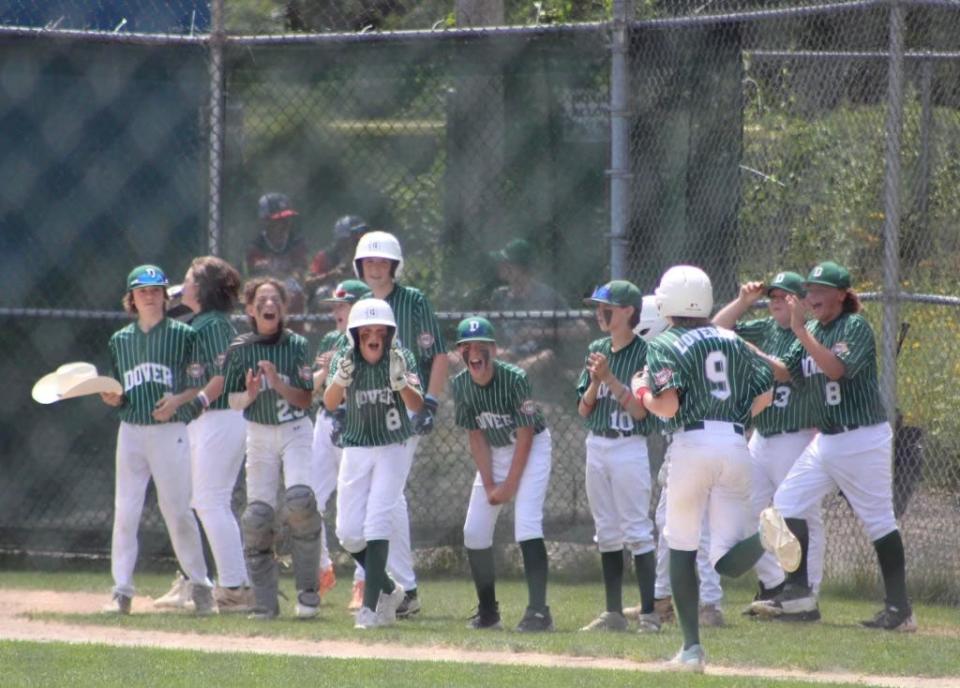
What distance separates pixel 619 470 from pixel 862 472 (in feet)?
3.70

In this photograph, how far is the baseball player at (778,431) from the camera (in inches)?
293

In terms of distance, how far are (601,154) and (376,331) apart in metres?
2.15

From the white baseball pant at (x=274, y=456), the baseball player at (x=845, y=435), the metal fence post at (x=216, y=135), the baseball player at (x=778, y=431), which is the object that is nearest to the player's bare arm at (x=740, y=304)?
the baseball player at (x=778, y=431)

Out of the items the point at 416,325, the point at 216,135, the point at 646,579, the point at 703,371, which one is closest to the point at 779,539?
the point at 703,371

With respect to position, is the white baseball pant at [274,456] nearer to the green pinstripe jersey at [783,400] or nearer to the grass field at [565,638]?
the grass field at [565,638]

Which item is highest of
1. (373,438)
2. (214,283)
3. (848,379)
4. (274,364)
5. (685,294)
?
(214,283)

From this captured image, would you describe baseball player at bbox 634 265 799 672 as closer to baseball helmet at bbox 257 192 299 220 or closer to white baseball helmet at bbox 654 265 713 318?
white baseball helmet at bbox 654 265 713 318

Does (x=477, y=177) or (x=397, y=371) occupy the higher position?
(x=477, y=177)

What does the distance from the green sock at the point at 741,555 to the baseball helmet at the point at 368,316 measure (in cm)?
188

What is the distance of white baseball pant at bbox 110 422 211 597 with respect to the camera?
7430 mm

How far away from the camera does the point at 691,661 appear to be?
588cm

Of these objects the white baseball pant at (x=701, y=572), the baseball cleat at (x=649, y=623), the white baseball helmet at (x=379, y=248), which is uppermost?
the white baseball helmet at (x=379, y=248)

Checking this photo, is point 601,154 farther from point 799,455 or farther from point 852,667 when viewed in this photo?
point 852,667

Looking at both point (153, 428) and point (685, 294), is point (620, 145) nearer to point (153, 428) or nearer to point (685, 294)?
point (685, 294)
